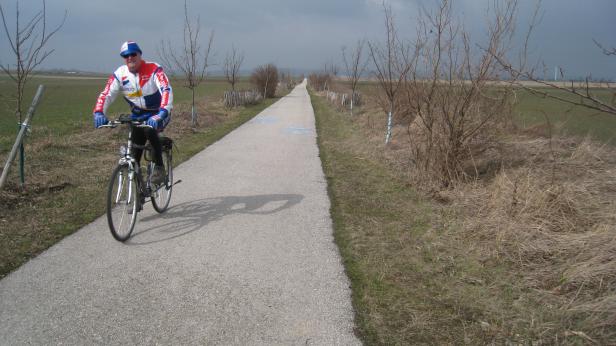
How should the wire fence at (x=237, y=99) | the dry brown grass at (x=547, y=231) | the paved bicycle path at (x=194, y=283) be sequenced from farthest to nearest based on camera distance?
the wire fence at (x=237, y=99) → the dry brown grass at (x=547, y=231) → the paved bicycle path at (x=194, y=283)

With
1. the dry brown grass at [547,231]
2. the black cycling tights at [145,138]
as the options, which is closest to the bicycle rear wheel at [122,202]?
the black cycling tights at [145,138]

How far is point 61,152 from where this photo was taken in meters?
8.31

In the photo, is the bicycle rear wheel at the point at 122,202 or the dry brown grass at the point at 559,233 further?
the bicycle rear wheel at the point at 122,202

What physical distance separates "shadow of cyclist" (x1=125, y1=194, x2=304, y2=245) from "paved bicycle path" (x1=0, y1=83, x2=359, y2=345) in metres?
0.01

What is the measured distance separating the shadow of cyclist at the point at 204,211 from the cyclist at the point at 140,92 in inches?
33.3

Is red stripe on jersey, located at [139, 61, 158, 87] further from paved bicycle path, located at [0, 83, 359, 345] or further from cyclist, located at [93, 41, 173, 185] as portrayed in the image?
paved bicycle path, located at [0, 83, 359, 345]

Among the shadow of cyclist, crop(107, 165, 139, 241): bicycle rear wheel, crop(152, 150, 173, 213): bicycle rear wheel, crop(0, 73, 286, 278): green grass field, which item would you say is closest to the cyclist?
crop(107, 165, 139, 241): bicycle rear wheel

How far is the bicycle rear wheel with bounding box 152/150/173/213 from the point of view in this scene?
4.79 m

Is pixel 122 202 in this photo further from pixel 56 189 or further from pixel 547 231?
pixel 547 231

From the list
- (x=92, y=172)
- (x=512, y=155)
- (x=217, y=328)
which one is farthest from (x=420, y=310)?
(x=92, y=172)

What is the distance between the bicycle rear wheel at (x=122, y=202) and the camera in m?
3.93

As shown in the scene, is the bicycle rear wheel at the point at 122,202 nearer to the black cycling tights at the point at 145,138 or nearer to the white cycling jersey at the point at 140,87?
the black cycling tights at the point at 145,138

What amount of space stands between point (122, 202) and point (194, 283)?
4.49ft

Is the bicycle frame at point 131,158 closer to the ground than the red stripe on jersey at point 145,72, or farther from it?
closer to the ground
